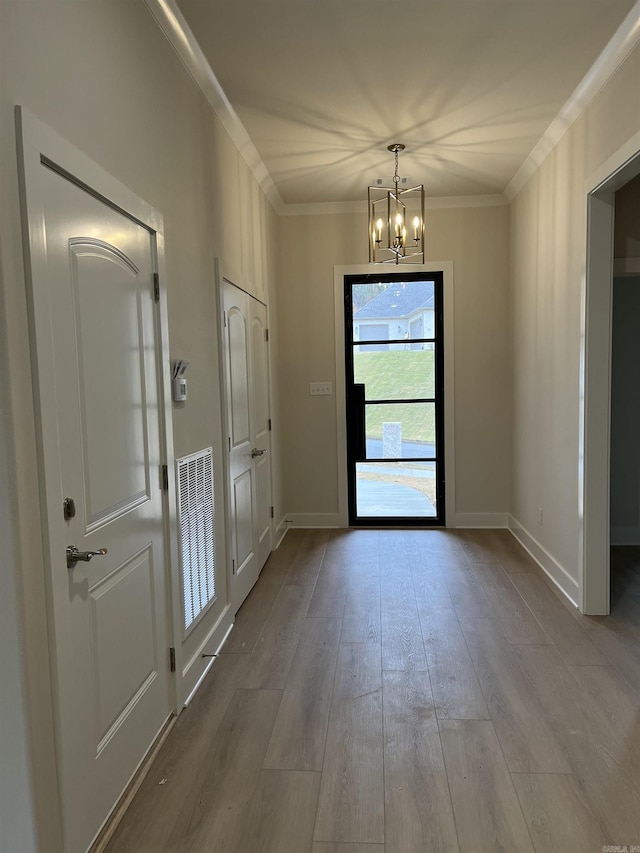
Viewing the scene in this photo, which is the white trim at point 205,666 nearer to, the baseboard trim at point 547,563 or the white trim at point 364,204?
the baseboard trim at point 547,563

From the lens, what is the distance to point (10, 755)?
1356 millimetres

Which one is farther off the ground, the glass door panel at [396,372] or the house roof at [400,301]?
the house roof at [400,301]

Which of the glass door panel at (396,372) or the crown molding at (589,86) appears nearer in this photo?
the crown molding at (589,86)

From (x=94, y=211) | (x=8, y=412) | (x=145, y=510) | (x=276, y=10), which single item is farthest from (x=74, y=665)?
(x=276, y=10)

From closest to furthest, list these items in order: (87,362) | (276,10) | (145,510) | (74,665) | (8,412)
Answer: (8,412)
(74,665)
(87,362)
(145,510)
(276,10)

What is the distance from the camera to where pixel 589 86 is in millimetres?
2947

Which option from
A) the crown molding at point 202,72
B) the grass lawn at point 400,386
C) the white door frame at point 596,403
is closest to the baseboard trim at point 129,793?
the white door frame at point 596,403

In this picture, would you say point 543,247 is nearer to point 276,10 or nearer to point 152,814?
point 276,10

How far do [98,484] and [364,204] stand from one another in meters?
3.99

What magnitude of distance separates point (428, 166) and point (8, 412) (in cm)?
371

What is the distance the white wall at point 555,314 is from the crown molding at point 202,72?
1973 mm

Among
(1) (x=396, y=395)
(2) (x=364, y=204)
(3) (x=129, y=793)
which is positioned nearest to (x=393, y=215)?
(2) (x=364, y=204)

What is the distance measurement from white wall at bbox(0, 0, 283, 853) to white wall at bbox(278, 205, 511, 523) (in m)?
1.64

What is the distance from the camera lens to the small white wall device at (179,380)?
7.88 feet
